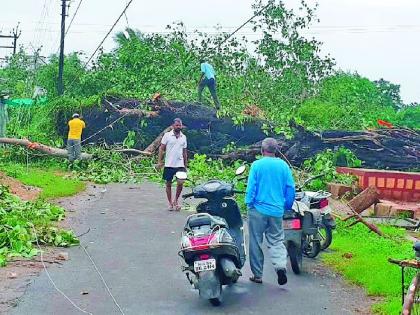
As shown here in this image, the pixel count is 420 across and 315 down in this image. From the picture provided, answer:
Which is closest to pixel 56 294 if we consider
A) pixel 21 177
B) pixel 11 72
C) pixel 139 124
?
pixel 21 177

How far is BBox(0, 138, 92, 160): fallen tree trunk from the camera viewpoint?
22172 millimetres

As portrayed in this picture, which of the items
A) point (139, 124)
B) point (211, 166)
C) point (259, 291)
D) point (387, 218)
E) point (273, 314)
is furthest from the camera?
point (139, 124)

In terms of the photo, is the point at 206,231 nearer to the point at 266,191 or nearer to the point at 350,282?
the point at 266,191

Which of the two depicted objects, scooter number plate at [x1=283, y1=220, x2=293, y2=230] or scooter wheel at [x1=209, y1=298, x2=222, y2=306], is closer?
scooter wheel at [x1=209, y1=298, x2=222, y2=306]

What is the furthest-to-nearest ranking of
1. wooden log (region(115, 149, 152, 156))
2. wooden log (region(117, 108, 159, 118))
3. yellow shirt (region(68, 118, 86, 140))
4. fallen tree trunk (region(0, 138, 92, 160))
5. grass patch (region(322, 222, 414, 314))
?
wooden log (region(117, 108, 159, 118)) → wooden log (region(115, 149, 152, 156)) → fallen tree trunk (region(0, 138, 92, 160)) → yellow shirt (region(68, 118, 86, 140)) → grass patch (region(322, 222, 414, 314))

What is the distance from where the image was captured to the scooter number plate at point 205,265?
6988mm

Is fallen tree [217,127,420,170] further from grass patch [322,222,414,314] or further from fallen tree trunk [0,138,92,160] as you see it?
grass patch [322,222,414,314]

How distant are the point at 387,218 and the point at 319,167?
3861 mm

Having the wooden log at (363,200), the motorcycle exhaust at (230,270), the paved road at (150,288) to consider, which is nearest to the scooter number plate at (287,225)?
the paved road at (150,288)

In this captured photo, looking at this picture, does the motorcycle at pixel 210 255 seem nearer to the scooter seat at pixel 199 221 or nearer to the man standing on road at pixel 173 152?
the scooter seat at pixel 199 221

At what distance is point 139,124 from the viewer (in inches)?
931

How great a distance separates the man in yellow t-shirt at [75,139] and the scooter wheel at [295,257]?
14364 millimetres

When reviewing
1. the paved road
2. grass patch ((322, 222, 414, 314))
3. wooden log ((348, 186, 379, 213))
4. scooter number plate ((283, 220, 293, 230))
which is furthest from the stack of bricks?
scooter number plate ((283, 220, 293, 230))

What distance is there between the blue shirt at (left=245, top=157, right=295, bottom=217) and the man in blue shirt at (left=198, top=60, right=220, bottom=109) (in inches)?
559
